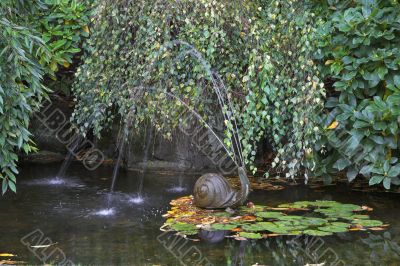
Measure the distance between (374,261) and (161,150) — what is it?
14.8ft

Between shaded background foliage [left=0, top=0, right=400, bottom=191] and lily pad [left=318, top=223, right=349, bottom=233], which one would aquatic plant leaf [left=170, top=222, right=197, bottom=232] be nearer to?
shaded background foliage [left=0, top=0, right=400, bottom=191]

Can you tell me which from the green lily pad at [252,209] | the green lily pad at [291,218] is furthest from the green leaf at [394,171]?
the green lily pad at [252,209]

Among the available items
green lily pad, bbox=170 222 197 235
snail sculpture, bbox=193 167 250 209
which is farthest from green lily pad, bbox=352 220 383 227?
green lily pad, bbox=170 222 197 235

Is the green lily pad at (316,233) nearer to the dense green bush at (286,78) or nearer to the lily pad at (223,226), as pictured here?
the lily pad at (223,226)

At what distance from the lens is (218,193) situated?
6.19 m

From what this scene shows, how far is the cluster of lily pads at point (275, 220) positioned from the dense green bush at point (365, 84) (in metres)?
0.50

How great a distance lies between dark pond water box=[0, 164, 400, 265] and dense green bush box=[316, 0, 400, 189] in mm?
535

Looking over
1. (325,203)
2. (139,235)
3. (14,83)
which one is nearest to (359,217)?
(325,203)

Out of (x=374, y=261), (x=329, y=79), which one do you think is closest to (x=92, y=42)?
(x=329, y=79)

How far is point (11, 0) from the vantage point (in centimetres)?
→ 533

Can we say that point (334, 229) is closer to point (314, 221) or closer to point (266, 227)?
point (314, 221)

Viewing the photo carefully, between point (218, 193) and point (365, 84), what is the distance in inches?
75.6

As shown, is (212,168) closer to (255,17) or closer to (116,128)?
(116,128)

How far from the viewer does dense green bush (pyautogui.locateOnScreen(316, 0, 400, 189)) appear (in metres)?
6.20
